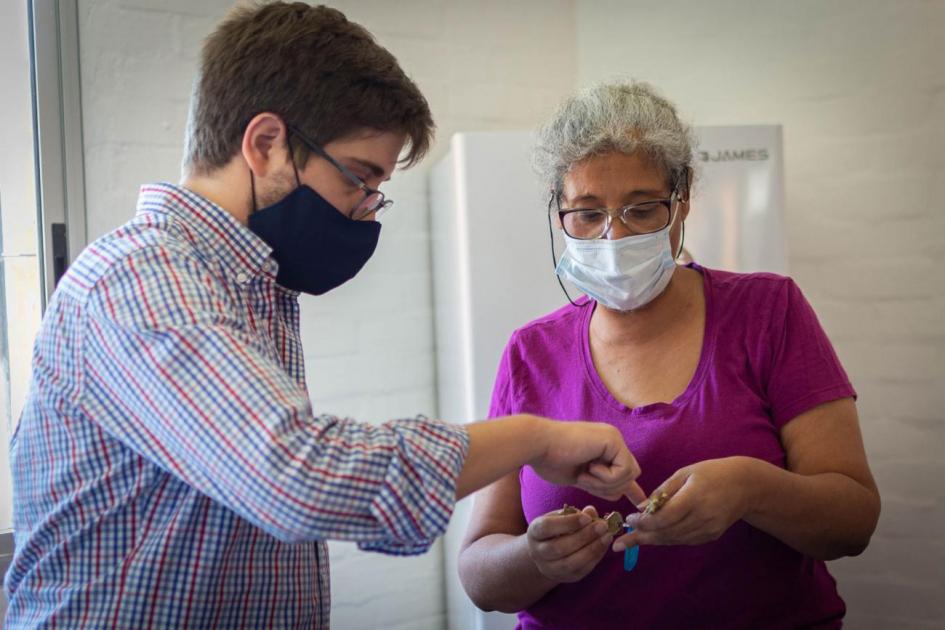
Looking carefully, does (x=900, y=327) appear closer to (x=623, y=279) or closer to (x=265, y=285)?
(x=623, y=279)

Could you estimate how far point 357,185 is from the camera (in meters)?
0.93

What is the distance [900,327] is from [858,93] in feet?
1.94

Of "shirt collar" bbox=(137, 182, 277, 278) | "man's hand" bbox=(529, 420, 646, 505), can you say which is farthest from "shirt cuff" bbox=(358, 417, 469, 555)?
"shirt collar" bbox=(137, 182, 277, 278)

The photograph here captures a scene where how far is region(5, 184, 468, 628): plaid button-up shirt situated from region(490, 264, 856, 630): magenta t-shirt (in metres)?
0.43

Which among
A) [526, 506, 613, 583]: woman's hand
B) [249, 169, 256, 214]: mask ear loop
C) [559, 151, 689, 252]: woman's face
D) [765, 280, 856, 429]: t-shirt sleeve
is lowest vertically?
[526, 506, 613, 583]: woman's hand

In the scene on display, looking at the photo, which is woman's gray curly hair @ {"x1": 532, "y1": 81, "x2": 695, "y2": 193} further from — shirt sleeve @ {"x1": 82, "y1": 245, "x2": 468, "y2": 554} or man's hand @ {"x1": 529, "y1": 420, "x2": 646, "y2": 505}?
shirt sleeve @ {"x1": 82, "y1": 245, "x2": 468, "y2": 554}

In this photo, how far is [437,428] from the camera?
72 cm

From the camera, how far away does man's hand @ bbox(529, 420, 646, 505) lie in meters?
0.81

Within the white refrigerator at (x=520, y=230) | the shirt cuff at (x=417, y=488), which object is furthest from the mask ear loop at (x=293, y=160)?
the white refrigerator at (x=520, y=230)

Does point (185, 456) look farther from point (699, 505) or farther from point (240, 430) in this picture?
point (699, 505)

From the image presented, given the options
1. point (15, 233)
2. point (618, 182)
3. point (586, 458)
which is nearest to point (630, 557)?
point (586, 458)

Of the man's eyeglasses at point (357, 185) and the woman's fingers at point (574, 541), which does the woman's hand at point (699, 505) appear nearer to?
the woman's fingers at point (574, 541)

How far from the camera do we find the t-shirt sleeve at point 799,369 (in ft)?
3.48

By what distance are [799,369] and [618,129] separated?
1.37 ft
